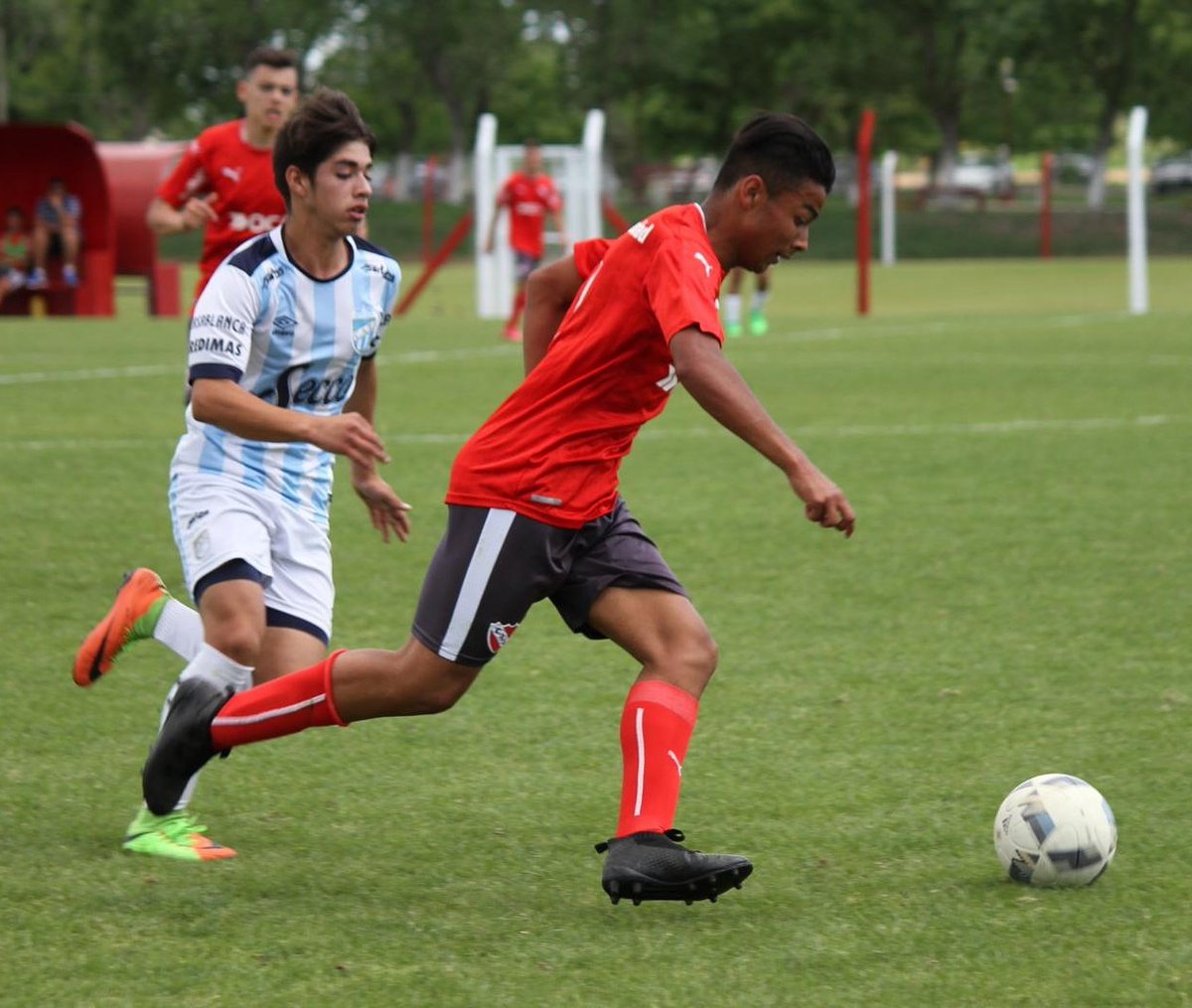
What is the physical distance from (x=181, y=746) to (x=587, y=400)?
123cm

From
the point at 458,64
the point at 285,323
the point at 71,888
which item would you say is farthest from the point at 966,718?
the point at 458,64

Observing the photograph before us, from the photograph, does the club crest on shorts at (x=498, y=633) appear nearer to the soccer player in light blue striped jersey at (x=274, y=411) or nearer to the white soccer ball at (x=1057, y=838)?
the soccer player in light blue striped jersey at (x=274, y=411)

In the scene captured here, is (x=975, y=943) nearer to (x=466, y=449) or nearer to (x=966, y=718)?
(x=466, y=449)

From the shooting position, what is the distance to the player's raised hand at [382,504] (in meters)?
4.35

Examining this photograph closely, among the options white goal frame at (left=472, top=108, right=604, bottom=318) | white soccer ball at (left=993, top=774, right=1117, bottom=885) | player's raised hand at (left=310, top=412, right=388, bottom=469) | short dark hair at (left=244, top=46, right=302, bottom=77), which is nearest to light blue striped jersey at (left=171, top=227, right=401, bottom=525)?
player's raised hand at (left=310, top=412, right=388, bottom=469)

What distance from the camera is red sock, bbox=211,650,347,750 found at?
420cm

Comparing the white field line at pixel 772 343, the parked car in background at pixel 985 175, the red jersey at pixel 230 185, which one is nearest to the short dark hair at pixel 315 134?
the red jersey at pixel 230 185

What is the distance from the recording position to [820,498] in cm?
370

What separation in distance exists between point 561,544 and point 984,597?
3782mm

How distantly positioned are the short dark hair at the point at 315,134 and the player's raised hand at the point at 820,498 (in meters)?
1.53

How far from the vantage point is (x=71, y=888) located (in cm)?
413

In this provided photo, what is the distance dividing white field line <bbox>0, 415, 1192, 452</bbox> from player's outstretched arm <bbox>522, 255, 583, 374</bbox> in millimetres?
7784

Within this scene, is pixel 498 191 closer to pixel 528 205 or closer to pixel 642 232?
pixel 528 205

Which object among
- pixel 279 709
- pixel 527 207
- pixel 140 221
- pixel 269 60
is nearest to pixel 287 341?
pixel 279 709
